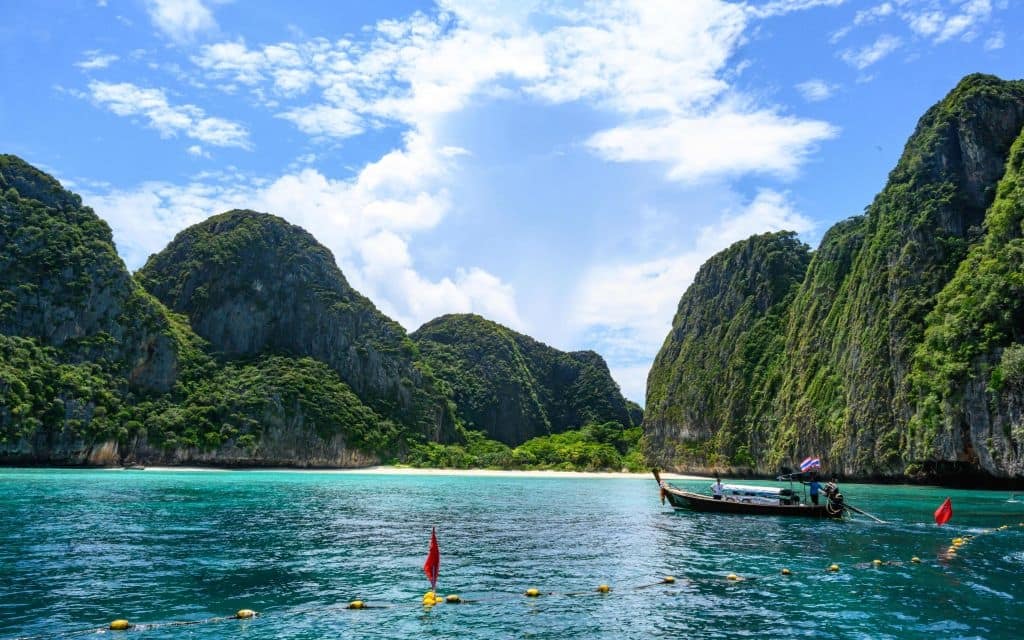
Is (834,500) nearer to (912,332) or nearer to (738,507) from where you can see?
(738,507)

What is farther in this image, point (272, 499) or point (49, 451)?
point (49, 451)

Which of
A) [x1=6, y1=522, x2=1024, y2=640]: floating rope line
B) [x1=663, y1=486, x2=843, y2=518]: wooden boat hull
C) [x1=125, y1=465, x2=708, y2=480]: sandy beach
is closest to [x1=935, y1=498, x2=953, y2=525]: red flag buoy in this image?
[x1=663, y1=486, x2=843, y2=518]: wooden boat hull

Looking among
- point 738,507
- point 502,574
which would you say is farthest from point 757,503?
point 502,574

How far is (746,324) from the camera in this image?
15162 cm

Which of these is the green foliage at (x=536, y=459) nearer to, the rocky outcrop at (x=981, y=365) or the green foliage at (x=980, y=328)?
the rocky outcrop at (x=981, y=365)

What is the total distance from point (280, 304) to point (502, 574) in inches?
6186

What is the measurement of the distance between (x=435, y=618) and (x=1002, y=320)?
2468 inches

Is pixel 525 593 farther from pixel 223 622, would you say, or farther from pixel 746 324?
pixel 746 324

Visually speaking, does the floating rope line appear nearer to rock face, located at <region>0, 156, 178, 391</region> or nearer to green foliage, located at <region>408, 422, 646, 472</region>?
rock face, located at <region>0, 156, 178, 391</region>

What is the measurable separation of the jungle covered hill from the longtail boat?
92.4 metres

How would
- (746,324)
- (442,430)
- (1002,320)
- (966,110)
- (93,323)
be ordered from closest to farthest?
(1002,320)
(966,110)
(93,323)
(746,324)
(442,430)

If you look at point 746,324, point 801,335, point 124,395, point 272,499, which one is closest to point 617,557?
point 272,499

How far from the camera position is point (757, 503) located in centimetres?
4453

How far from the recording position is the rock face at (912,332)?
63312 mm
